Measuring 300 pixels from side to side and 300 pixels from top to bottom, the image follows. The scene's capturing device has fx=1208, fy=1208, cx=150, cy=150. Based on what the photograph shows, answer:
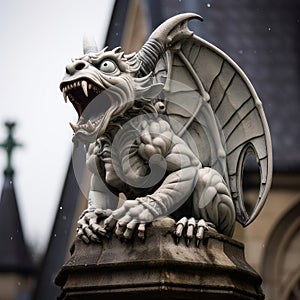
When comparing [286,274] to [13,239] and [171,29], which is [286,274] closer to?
[13,239]

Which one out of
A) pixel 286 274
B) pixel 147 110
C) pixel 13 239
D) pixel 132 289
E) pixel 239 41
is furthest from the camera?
pixel 13 239

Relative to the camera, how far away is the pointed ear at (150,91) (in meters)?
4.92

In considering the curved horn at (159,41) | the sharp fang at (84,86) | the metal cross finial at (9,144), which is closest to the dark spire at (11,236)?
the metal cross finial at (9,144)

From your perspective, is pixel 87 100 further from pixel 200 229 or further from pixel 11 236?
pixel 11 236

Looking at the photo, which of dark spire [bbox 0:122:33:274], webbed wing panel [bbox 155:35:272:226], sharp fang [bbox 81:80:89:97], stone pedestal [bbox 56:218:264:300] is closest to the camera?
stone pedestal [bbox 56:218:264:300]

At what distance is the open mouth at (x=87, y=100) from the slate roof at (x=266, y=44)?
8598 mm

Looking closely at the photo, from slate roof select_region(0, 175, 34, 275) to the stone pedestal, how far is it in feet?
41.0

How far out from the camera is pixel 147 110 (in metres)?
4.96

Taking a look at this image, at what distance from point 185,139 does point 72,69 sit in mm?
603

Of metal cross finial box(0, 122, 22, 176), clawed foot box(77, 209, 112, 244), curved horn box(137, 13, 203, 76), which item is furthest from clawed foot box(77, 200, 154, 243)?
metal cross finial box(0, 122, 22, 176)

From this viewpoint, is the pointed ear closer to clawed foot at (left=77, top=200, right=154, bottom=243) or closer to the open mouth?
the open mouth

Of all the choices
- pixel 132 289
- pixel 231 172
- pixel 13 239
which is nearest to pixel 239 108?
pixel 231 172

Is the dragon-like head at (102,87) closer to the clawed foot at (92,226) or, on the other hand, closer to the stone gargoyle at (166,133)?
the stone gargoyle at (166,133)

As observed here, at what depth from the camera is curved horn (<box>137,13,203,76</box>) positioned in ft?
16.5
